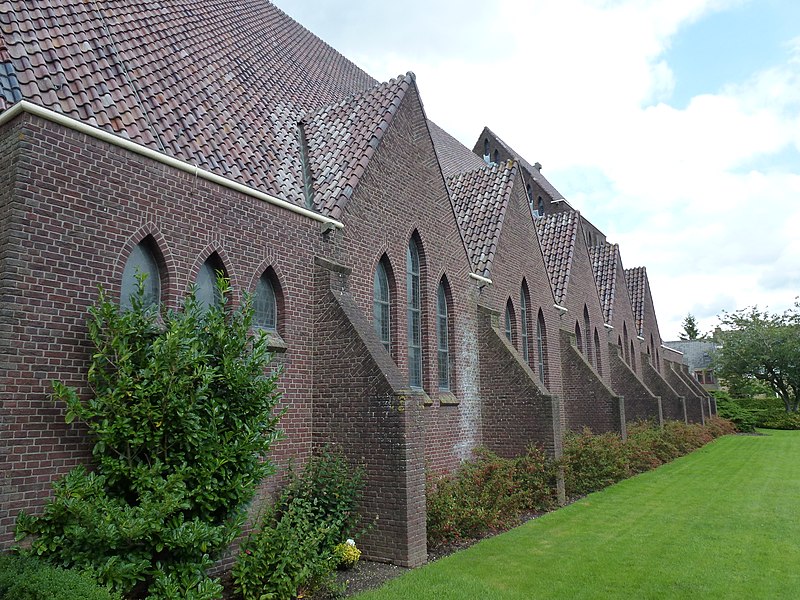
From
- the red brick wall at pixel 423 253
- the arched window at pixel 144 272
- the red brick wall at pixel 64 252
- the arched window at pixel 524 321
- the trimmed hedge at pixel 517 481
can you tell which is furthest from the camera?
the arched window at pixel 524 321

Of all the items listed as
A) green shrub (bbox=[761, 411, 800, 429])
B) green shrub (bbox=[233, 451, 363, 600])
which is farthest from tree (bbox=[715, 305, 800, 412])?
green shrub (bbox=[233, 451, 363, 600])

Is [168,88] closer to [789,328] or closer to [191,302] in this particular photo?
[191,302]

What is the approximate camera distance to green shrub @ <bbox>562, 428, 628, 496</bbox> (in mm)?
16250

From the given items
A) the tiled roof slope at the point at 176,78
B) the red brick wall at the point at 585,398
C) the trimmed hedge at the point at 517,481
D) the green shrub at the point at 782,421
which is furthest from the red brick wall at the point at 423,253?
the green shrub at the point at 782,421

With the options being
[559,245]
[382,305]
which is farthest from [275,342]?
[559,245]

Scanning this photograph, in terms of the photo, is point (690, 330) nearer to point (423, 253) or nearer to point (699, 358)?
point (699, 358)

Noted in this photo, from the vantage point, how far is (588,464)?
55.2ft

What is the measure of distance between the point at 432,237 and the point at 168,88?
682 centimetres

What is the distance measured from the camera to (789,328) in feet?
182

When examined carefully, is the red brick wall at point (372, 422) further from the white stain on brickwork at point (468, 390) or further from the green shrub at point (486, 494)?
the white stain on brickwork at point (468, 390)

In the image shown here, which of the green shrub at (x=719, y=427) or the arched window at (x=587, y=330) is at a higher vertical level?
the arched window at (x=587, y=330)

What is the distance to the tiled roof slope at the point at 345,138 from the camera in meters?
12.3

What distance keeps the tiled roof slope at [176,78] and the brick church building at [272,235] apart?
0.15 ft

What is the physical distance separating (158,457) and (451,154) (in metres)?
22.1
